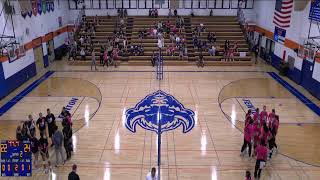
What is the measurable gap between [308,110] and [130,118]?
345 inches

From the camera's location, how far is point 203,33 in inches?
1110

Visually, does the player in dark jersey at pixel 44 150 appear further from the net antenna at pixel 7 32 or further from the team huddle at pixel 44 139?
the net antenna at pixel 7 32

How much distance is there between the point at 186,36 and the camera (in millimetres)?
28156

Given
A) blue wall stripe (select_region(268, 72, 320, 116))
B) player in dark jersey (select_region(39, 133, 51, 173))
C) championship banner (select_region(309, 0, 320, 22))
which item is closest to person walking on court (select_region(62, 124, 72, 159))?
player in dark jersey (select_region(39, 133, 51, 173))

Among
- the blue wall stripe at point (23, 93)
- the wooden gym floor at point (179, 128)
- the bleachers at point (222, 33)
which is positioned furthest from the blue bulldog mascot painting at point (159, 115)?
the bleachers at point (222, 33)

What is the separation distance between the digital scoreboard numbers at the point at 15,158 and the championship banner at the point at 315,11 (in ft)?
53.3

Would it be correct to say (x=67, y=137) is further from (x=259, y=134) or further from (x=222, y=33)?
(x=222, y=33)

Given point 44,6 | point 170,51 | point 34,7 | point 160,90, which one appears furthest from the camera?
point 170,51

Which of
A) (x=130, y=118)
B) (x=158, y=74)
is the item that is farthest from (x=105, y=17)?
(x=130, y=118)

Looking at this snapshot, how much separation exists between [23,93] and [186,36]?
1501 cm

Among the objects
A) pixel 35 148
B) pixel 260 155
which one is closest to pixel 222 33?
pixel 260 155

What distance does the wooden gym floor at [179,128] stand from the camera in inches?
416

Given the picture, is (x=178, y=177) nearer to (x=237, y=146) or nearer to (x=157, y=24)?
(x=237, y=146)

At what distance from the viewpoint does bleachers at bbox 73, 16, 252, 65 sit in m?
25.5
